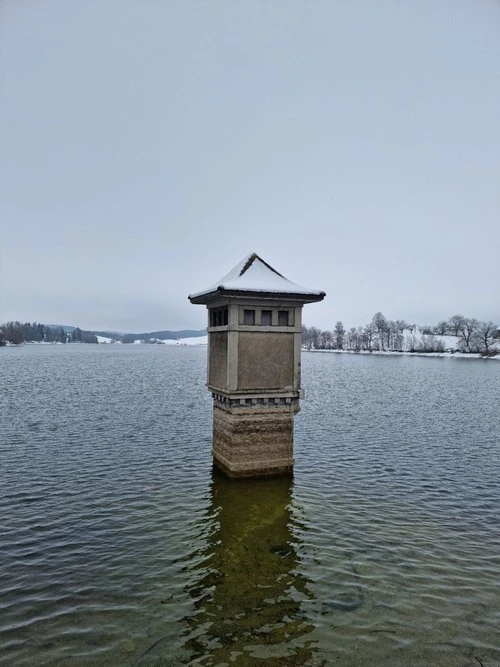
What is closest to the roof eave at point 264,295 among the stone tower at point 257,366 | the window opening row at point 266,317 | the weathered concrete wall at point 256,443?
the stone tower at point 257,366

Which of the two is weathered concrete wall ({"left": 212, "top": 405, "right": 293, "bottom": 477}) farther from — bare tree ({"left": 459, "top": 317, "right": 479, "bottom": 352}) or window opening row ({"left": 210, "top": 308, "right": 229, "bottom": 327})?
bare tree ({"left": 459, "top": 317, "right": 479, "bottom": 352})

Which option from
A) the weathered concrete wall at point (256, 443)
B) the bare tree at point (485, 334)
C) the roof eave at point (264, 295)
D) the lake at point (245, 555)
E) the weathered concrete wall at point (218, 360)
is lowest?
the lake at point (245, 555)

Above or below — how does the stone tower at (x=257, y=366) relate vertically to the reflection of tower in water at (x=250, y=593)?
above

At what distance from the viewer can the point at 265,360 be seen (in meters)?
17.8

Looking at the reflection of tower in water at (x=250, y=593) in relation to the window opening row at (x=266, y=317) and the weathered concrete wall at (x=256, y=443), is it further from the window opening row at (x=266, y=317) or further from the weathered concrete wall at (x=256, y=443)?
the window opening row at (x=266, y=317)

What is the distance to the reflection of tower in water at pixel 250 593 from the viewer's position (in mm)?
8375

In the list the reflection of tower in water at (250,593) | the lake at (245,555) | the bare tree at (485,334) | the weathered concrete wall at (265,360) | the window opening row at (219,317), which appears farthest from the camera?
the bare tree at (485,334)

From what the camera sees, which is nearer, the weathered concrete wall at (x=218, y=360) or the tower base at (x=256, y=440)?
the tower base at (x=256, y=440)

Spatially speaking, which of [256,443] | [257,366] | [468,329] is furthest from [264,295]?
[468,329]

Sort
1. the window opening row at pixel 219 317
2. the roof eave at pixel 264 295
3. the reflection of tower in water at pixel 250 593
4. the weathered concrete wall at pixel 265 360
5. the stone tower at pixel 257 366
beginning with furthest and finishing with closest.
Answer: the window opening row at pixel 219 317 < the weathered concrete wall at pixel 265 360 < the stone tower at pixel 257 366 < the roof eave at pixel 264 295 < the reflection of tower in water at pixel 250 593

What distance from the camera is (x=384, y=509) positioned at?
15867 millimetres

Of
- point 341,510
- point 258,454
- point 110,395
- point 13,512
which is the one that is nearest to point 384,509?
point 341,510

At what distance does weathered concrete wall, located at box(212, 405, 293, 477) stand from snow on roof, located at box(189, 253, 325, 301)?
531 cm

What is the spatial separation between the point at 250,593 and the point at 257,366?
29.6 feet
